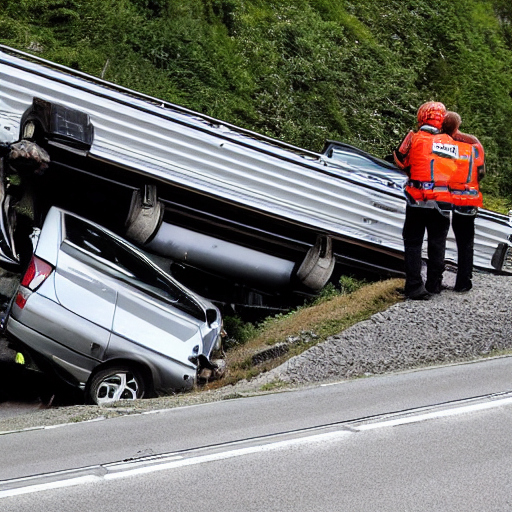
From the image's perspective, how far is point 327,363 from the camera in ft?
26.8

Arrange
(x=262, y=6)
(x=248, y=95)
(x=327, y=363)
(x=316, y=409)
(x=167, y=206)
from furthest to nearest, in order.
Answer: (x=262, y=6)
(x=248, y=95)
(x=167, y=206)
(x=327, y=363)
(x=316, y=409)

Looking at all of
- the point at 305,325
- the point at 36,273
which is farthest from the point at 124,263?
the point at 305,325

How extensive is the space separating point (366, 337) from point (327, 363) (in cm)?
61

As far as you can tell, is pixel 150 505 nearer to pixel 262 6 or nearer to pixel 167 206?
pixel 167 206

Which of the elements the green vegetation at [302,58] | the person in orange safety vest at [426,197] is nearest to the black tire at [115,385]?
the person in orange safety vest at [426,197]

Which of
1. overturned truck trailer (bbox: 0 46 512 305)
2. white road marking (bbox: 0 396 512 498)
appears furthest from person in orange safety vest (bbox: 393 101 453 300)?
white road marking (bbox: 0 396 512 498)

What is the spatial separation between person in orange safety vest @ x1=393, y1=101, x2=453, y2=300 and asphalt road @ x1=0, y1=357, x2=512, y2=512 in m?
2.57

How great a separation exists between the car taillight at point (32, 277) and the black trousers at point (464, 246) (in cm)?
408

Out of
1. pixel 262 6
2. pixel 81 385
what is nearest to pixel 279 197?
pixel 81 385

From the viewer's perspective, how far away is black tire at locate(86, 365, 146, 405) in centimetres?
845

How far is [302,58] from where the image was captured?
1580 cm

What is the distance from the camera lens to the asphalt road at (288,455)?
481cm

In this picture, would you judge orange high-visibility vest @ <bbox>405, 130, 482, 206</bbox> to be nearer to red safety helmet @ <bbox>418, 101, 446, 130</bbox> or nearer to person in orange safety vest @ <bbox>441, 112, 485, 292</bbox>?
person in orange safety vest @ <bbox>441, 112, 485, 292</bbox>

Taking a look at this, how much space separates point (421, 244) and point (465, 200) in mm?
619
